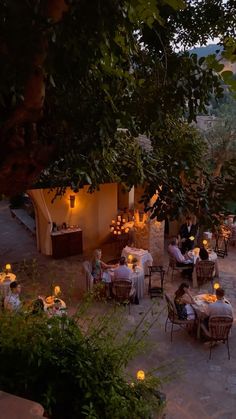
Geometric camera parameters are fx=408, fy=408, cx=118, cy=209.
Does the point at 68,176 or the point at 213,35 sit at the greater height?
the point at 213,35

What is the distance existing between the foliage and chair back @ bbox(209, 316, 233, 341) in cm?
439

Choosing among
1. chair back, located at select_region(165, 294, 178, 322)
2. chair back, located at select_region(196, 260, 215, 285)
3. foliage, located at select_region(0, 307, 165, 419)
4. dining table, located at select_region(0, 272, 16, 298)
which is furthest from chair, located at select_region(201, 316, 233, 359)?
dining table, located at select_region(0, 272, 16, 298)

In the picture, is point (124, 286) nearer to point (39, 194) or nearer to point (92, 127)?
point (39, 194)

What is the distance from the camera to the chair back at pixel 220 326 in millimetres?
8219

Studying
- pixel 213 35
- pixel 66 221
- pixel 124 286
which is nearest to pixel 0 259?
pixel 66 221

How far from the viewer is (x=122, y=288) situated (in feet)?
32.5

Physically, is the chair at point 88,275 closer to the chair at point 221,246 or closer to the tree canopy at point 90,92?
the chair at point 221,246

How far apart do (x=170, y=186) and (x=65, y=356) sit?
194 cm

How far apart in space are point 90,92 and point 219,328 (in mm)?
6409

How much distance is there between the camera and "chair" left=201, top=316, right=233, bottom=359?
27.0 ft

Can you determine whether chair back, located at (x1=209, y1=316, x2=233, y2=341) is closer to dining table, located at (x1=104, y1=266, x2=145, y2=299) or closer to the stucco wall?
dining table, located at (x1=104, y1=266, x2=145, y2=299)

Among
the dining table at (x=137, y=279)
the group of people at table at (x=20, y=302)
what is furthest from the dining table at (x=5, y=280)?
the dining table at (x=137, y=279)

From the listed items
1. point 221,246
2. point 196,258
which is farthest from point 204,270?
point 221,246

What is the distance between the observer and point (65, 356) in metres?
3.90
